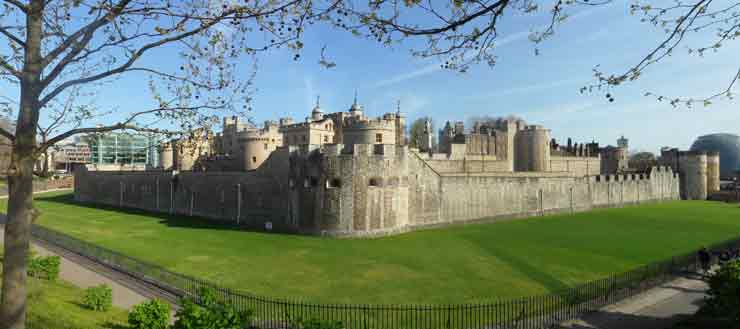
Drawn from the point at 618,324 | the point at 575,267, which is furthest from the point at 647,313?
the point at 575,267

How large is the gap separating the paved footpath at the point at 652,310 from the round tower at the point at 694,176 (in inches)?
2369

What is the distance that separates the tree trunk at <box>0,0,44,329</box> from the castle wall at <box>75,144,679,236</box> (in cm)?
2113

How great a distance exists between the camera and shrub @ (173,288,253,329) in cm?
Result: 848

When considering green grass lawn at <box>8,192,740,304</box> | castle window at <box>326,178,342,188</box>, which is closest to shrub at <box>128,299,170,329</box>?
green grass lawn at <box>8,192,740,304</box>

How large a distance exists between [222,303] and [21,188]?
4230 mm

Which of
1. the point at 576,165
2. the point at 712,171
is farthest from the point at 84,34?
the point at 712,171

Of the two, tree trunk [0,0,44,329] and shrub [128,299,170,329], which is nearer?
tree trunk [0,0,44,329]

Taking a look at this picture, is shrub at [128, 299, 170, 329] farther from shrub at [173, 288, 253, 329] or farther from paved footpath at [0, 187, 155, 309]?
paved footpath at [0, 187, 155, 309]

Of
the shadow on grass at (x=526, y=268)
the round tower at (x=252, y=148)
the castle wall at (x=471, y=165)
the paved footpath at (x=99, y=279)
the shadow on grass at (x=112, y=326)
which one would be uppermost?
the round tower at (x=252, y=148)

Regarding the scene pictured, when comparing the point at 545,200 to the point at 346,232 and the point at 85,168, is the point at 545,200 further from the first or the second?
the point at 85,168

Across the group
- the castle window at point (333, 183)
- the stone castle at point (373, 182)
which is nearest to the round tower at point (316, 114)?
the stone castle at point (373, 182)

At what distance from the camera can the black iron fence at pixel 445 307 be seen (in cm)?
1212

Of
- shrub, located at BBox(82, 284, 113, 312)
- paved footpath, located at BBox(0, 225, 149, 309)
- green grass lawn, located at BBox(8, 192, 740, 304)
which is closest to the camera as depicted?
shrub, located at BBox(82, 284, 113, 312)

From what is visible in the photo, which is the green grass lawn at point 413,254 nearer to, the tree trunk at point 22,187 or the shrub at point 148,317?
the shrub at point 148,317
